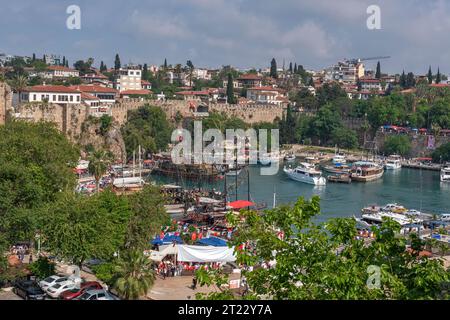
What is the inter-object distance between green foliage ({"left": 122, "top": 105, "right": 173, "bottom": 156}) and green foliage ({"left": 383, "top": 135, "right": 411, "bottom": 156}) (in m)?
18.6

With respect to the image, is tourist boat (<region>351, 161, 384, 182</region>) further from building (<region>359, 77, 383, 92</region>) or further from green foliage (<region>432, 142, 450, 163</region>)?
building (<region>359, 77, 383, 92</region>)

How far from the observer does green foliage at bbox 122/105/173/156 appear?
149ft

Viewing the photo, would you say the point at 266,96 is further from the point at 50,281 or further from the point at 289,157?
the point at 50,281

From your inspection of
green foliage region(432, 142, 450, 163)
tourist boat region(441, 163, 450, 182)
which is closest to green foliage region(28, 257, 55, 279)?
tourist boat region(441, 163, 450, 182)

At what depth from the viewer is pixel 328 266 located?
7180 mm

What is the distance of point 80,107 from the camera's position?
44.0m

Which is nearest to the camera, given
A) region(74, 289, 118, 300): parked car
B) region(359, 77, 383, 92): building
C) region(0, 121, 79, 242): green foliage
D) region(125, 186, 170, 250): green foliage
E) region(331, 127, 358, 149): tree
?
region(74, 289, 118, 300): parked car

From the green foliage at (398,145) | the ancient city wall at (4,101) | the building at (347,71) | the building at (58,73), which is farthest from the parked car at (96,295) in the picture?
the building at (347,71)

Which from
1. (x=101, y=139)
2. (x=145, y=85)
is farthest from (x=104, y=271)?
(x=145, y=85)

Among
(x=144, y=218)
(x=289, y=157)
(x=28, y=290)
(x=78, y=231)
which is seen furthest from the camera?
(x=289, y=157)

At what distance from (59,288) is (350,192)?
91.8ft

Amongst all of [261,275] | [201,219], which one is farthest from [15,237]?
[201,219]
